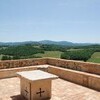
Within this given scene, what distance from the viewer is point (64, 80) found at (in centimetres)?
887

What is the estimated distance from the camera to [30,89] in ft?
19.2

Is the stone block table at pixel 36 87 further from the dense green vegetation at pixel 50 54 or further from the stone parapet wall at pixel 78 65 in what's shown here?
the dense green vegetation at pixel 50 54

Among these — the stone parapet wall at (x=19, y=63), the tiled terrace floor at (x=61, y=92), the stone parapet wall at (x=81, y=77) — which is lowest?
the tiled terrace floor at (x=61, y=92)

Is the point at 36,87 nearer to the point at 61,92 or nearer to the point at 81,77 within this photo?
the point at 61,92

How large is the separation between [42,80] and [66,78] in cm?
332

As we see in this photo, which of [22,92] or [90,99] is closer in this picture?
[90,99]

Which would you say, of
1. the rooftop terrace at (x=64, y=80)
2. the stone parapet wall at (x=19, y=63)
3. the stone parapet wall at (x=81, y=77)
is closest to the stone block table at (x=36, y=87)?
the rooftop terrace at (x=64, y=80)

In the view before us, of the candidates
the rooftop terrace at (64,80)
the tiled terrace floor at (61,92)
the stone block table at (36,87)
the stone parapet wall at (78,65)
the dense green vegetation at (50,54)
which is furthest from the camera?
the dense green vegetation at (50,54)

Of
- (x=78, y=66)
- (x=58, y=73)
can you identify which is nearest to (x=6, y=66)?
(x=58, y=73)

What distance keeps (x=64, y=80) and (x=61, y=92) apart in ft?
6.68

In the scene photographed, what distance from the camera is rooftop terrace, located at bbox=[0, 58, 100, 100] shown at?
648 centimetres

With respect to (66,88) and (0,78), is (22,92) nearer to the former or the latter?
(66,88)

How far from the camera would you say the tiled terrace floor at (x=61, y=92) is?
245 inches

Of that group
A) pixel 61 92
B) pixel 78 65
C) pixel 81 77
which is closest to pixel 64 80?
pixel 81 77
